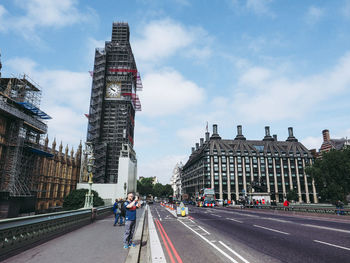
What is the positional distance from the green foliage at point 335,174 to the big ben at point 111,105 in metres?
45.1

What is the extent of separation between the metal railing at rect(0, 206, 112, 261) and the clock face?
61318 mm

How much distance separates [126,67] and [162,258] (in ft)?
235

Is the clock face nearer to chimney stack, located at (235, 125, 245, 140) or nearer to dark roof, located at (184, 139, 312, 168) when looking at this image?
dark roof, located at (184, 139, 312, 168)

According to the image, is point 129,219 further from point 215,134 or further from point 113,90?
point 215,134

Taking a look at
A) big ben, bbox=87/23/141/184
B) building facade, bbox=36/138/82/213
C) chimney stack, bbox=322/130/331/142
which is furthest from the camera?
chimney stack, bbox=322/130/331/142

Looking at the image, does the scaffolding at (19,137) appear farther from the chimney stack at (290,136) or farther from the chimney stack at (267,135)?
the chimney stack at (290,136)

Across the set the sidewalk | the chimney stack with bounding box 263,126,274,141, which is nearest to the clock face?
the sidewalk

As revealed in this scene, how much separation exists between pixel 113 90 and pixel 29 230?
66.4 metres

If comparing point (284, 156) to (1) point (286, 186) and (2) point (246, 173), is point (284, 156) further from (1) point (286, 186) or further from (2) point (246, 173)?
(2) point (246, 173)

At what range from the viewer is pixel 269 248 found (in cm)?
841

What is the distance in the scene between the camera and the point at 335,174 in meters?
42.8

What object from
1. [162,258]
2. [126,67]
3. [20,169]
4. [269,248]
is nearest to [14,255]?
[162,258]

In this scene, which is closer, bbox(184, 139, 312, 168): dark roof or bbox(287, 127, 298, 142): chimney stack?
bbox(184, 139, 312, 168): dark roof

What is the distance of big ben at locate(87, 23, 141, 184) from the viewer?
207 ft
